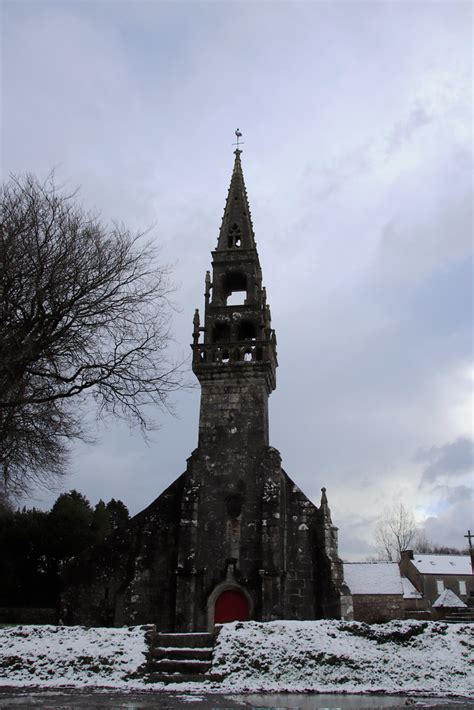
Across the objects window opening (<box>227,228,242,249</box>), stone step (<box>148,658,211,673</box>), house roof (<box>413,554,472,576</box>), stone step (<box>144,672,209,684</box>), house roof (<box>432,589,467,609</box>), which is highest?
window opening (<box>227,228,242,249</box>)

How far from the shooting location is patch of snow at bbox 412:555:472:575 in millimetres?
56766

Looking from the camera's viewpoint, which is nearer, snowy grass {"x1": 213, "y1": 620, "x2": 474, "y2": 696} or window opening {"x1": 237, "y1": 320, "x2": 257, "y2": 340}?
snowy grass {"x1": 213, "y1": 620, "x2": 474, "y2": 696}

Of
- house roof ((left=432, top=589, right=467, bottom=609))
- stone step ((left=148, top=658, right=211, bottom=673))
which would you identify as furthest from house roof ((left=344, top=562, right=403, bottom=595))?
stone step ((left=148, top=658, right=211, bottom=673))

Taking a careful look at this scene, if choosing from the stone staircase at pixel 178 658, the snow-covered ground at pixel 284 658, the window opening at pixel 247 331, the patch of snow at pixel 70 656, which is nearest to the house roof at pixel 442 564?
the window opening at pixel 247 331

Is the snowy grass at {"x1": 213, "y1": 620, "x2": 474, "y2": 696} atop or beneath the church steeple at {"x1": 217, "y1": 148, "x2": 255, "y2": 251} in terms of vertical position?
beneath

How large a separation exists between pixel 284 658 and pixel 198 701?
9.27 feet

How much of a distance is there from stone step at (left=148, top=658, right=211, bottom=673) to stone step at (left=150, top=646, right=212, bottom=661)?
0.57 m

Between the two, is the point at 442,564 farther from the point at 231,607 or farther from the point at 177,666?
the point at 177,666

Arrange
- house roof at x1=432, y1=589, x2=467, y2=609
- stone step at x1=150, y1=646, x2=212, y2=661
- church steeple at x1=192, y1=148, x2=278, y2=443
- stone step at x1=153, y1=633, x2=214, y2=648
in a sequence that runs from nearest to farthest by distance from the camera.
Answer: stone step at x1=150, y1=646, x2=212, y2=661
stone step at x1=153, y1=633, x2=214, y2=648
church steeple at x1=192, y1=148, x2=278, y2=443
house roof at x1=432, y1=589, x2=467, y2=609

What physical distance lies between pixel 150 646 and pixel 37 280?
24.5 feet

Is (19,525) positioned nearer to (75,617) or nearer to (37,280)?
(75,617)

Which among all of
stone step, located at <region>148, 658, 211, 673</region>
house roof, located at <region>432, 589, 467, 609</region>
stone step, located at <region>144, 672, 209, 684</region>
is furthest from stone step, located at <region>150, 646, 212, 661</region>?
house roof, located at <region>432, 589, 467, 609</region>

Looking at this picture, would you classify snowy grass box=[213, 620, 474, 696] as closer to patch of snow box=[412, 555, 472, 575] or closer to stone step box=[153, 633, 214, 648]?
stone step box=[153, 633, 214, 648]

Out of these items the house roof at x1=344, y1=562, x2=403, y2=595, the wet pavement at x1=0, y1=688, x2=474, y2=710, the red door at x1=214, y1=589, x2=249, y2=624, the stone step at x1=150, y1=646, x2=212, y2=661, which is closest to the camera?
the wet pavement at x1=0, y1=688, x2=474, y2=710
